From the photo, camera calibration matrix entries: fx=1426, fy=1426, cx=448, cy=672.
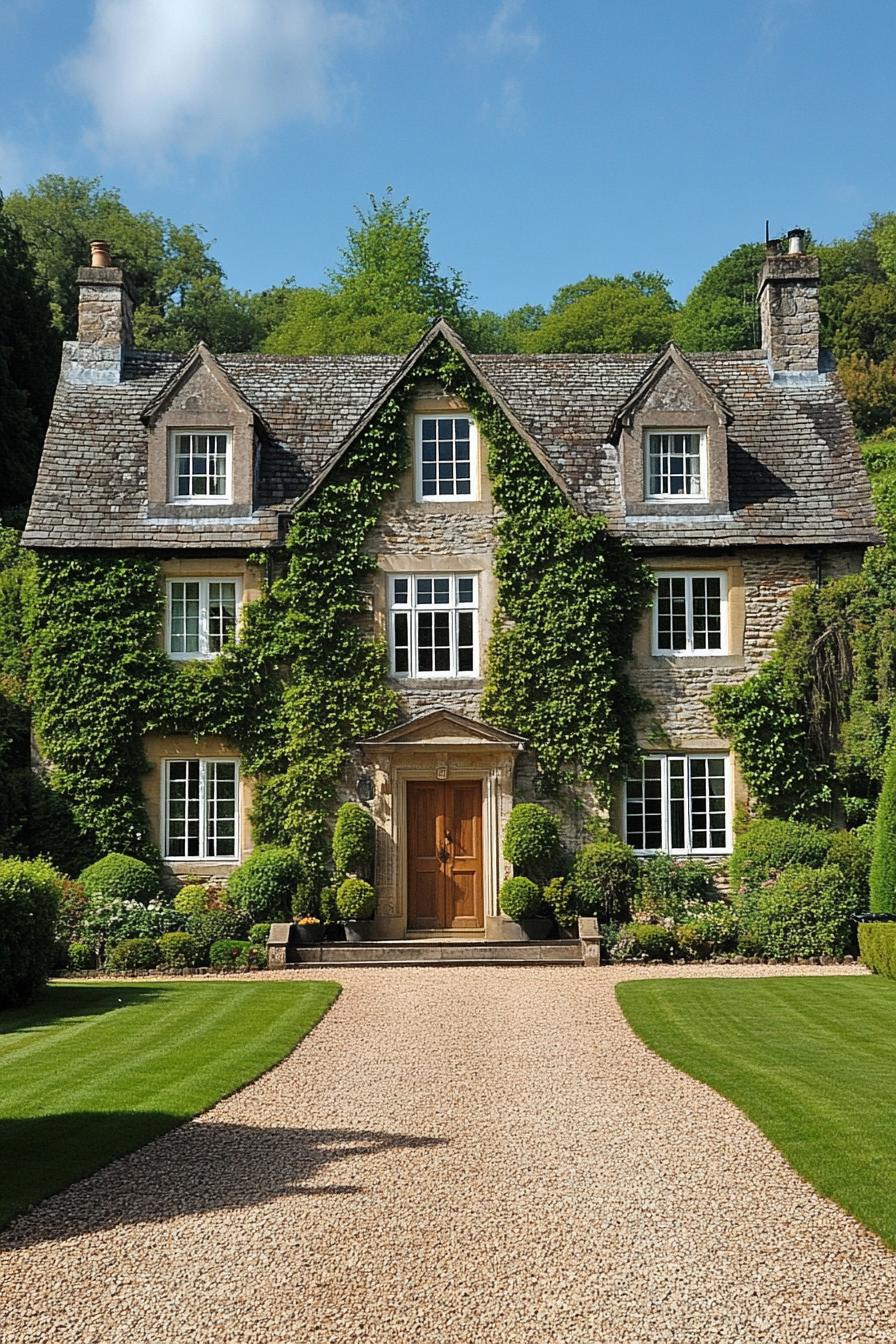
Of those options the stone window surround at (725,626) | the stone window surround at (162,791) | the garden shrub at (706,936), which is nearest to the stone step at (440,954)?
the garden shrub at (706,936)

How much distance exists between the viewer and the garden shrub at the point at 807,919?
22.4 metres

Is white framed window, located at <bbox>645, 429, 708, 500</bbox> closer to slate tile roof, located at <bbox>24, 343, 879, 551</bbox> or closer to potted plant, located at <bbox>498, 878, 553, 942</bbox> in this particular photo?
slate tile roof, located at <bbox>24, 343, 879, 551</bbox>

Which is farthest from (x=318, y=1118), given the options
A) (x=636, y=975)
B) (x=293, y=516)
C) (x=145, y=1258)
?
(x=293, y=516)

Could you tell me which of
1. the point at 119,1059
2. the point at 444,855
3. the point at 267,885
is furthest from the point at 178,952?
the point at 119,1059

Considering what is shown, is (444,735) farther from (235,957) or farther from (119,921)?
(119,921)

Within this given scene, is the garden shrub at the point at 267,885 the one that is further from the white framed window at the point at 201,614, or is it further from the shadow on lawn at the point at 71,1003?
the white framed window at the point at 201,614

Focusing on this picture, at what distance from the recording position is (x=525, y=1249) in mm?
7613

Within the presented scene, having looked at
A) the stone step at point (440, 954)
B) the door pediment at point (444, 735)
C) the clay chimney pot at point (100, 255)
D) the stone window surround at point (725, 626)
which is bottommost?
the stone step at point (440, 954)

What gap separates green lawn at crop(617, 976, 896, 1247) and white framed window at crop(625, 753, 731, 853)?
587 cm

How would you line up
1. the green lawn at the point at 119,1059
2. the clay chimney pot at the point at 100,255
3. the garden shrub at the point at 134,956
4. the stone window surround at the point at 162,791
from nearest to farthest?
the green lawn at the point at 119,1059 < the garden shrub at the point at 134,956 < the stone window surround at the point at 162,791 < the clay chimney pot at the point at 100,255

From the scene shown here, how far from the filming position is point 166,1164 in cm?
945

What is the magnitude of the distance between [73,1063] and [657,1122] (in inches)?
211

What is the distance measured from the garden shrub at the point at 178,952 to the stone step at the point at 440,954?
1.44 metres

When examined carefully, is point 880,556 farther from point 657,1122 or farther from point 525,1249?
point 525,1249
